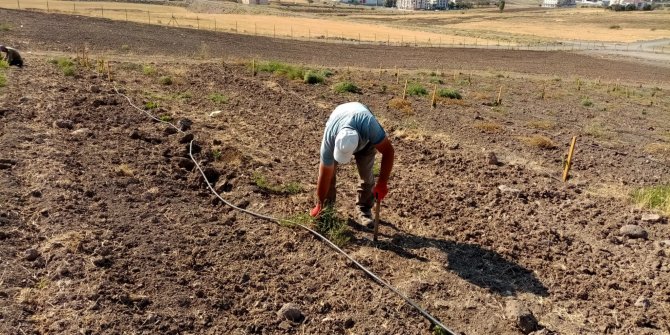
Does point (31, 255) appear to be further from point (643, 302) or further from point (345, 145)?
point (643, 302)

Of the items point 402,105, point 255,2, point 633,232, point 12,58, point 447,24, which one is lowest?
point 633,232

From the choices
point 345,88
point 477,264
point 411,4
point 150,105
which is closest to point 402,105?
point 345,88

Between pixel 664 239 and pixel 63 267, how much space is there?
6.68 metres

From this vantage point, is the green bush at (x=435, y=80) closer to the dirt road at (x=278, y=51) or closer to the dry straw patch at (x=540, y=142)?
the dirt road at (x=278, y=51)

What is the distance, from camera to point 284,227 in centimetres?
589

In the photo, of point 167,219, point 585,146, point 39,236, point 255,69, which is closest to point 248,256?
point 167,219

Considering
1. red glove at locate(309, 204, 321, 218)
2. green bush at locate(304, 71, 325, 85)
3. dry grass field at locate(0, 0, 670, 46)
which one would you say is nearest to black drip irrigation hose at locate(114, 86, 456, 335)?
red glove at locate(309, 204, 321, 218)

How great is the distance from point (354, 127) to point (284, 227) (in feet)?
5.02

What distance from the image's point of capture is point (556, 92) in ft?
61.8

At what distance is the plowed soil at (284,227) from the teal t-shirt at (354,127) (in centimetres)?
108

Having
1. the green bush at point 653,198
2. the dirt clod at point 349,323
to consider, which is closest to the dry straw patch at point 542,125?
the green bush at point 653,198

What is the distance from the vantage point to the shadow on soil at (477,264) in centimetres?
514

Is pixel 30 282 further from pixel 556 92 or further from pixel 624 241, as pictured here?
pixel 556 92

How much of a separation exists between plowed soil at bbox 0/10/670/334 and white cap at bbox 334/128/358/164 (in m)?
1.15
